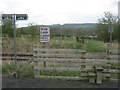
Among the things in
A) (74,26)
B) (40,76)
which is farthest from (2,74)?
(74,26)

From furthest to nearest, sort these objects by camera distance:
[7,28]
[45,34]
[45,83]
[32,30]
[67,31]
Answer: [67,31] → [32,30] → [7,28] → [45,34] → [45,83]

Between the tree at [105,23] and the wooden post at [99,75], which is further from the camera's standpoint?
the tree at [105,23]

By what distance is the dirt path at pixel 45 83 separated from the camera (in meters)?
4.65

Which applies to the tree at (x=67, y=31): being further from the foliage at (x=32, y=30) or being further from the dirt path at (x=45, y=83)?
the dirt path at (x=45, y=83)

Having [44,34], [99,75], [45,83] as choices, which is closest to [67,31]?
[44,34]

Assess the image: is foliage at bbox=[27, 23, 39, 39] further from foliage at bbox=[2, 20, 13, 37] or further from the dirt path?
the dirt path

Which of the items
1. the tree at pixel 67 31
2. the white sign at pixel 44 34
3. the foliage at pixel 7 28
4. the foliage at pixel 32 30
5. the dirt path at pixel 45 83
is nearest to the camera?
the dirt path at pixel 45 83

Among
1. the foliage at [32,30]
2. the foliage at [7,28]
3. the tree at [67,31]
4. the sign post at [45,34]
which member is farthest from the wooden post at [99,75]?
the tree at [67,31]

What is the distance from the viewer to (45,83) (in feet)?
16.0

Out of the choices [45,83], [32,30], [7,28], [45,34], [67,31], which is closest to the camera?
[45,83]

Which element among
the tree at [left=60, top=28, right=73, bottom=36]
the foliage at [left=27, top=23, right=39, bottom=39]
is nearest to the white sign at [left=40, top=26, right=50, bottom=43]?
the foliage at [left=27, top=23, right=39, bottom=39]

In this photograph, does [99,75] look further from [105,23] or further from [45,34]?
[105,23]

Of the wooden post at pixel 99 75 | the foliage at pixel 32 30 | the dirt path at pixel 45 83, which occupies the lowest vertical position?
the dirt path at pixel 45 83

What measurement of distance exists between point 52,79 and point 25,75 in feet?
3.74
